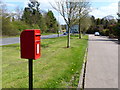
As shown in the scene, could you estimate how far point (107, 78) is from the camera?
16.6 ft

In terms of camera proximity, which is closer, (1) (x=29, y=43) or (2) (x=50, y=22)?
(1) (x=29, y=43)

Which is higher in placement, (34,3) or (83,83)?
(34,3)

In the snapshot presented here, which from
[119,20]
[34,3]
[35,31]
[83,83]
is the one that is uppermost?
[34,3]

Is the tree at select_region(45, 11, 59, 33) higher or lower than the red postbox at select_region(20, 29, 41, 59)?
higher

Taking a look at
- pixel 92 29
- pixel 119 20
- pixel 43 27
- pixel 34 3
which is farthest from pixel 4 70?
pixel 92 29

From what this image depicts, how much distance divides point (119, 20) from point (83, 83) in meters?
28.4

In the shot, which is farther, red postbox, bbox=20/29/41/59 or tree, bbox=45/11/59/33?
tree, bbox=45/11/59/33

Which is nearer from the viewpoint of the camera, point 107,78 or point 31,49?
point 31,49

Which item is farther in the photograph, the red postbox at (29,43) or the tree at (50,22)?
the tree at (50,22)

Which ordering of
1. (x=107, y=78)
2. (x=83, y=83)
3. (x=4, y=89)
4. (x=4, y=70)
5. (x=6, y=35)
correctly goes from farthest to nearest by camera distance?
1. (x=6, y=35)
2. (x=4, y=70)
3. (x=107, y=78)
4. (x=83, y=83)
5. (x=4, y=89)

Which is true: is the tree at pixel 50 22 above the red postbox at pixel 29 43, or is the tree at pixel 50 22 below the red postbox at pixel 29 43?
above

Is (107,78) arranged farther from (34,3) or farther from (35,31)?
(34,3)

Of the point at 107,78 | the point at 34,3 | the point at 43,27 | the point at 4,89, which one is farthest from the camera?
the point at 34,3

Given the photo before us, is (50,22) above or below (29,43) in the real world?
above
